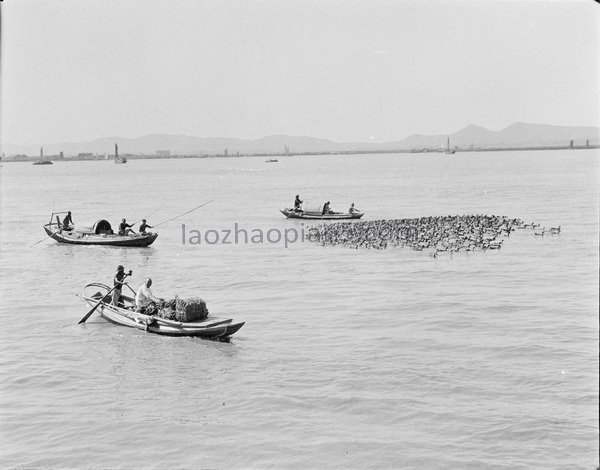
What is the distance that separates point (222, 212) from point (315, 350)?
153 ft

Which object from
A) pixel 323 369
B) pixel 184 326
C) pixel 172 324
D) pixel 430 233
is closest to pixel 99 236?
pixel 430 233

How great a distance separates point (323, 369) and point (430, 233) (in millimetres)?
22276

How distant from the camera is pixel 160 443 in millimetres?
14016

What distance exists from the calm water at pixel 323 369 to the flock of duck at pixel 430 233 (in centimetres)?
197

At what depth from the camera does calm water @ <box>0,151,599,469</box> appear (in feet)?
45.1

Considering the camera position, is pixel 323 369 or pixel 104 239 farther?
pixel 104 239

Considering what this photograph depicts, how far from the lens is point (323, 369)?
17609 millimetres

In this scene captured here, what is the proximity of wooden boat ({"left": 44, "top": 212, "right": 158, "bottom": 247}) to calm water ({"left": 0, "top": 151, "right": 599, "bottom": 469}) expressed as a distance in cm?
475

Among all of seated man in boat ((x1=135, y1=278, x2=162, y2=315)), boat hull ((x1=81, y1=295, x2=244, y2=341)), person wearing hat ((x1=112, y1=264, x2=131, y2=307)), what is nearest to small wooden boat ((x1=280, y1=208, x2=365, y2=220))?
person wearing hat ((x1=112, y1=264, x2=131, y2=307))

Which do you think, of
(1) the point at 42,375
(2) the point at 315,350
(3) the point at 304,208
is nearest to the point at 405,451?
(2) the point at 315,350

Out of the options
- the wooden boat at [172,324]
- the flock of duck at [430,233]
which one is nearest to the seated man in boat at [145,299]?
the wooden boat at [172,324]

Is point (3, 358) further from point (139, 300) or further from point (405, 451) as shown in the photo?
point (405, 451)

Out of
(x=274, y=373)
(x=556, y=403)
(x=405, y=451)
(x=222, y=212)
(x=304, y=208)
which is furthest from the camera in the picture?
(x=222, y=212)

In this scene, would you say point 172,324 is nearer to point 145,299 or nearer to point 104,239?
point 145,299
